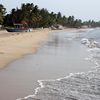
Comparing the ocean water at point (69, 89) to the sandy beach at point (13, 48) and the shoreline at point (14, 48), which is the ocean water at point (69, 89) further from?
the sandy beach at point (13, 48)

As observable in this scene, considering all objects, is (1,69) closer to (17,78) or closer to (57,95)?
(17,78)

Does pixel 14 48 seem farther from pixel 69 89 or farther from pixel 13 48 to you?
pixel 69 89

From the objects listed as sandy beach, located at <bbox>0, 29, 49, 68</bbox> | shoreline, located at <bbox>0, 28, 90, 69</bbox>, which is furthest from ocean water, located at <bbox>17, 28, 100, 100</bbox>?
sandy beach, located at <bbox>0, 29, 49, 68</bbox>

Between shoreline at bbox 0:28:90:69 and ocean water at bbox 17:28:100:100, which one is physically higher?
ocean water at bbox 17:28:100:100

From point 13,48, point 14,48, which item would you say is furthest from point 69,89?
point 14,48

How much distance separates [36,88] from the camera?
941 cm

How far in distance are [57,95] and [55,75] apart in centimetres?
354

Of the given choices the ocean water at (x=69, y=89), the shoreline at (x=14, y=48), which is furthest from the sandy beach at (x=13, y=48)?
the ocean water at (x=69, y=89)

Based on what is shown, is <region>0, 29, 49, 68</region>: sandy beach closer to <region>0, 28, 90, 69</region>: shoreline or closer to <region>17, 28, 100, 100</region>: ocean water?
<region>0, 28, 90, 69</region>: shoreline

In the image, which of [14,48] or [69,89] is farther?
[14,48]

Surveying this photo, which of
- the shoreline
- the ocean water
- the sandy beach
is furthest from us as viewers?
the sandy beach

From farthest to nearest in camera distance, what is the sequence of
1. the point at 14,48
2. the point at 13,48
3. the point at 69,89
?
the point at 14,48
the point at 13,48
the point at 69,89

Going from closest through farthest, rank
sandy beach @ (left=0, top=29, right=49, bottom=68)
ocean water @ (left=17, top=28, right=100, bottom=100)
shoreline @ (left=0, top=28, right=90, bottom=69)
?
ocean water @ (left=17, top=28, right=100, bottom=100)
shoreline @ (left=0, top=28, right=90, bottom=69)
sandy beach @ (left=0, top=29, right=49, bottom=68)

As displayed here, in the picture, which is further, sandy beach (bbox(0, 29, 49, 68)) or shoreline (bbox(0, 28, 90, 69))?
sandy beach (bbox(0, 29, 49, 68))
